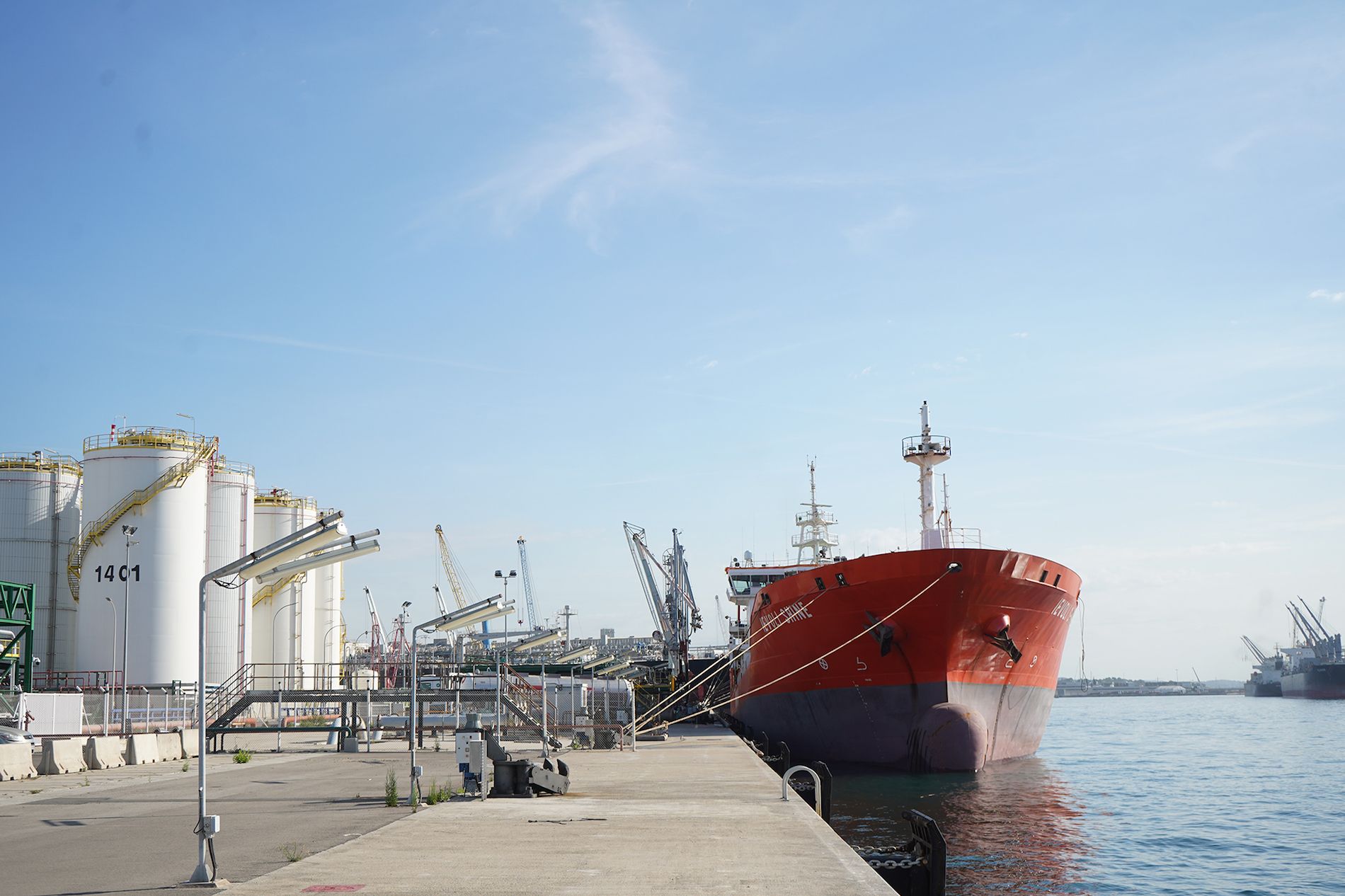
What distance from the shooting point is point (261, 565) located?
15.2m

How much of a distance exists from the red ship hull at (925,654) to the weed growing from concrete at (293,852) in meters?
20.4

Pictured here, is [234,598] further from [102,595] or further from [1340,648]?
[1340,648]

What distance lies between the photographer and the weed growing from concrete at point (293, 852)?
12461 millimetres

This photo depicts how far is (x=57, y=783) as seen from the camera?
23.9 m

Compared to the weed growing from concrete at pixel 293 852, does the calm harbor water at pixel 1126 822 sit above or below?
below

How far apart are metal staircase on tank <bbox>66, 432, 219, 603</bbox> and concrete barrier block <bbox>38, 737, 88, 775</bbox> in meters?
26.2

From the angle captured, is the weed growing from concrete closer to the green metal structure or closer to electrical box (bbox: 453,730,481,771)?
electrical box (bbox: 453,730,481,771)

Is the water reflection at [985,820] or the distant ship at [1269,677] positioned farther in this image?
the distant ship at [1269,677]

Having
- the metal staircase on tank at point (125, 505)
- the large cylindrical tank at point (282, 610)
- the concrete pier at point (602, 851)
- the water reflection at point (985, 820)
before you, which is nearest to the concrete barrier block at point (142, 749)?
the concrete pier at point (602, 851)

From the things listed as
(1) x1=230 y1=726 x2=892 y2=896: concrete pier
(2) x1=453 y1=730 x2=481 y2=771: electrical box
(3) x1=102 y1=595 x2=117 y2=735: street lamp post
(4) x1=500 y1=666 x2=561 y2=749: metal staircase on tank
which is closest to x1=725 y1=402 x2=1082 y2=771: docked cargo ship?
(4) x1=500 y1=666 x2=561 y2=749: metal staircase on tank

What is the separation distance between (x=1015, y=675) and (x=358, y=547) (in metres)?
22.9

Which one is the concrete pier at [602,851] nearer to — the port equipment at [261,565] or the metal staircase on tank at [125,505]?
the port equipment at [261,565]

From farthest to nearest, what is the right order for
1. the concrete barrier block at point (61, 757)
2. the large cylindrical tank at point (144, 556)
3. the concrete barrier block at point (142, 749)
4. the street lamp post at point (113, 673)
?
1. the large cylindrical tank at point (144, 556)
2. the street lamp post at point (113, 673)
3. the concrete barrier block at point (142, 749)
4. the concrete barrier block at point (61, 757)

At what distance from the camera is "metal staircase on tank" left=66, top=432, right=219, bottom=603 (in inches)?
1999
